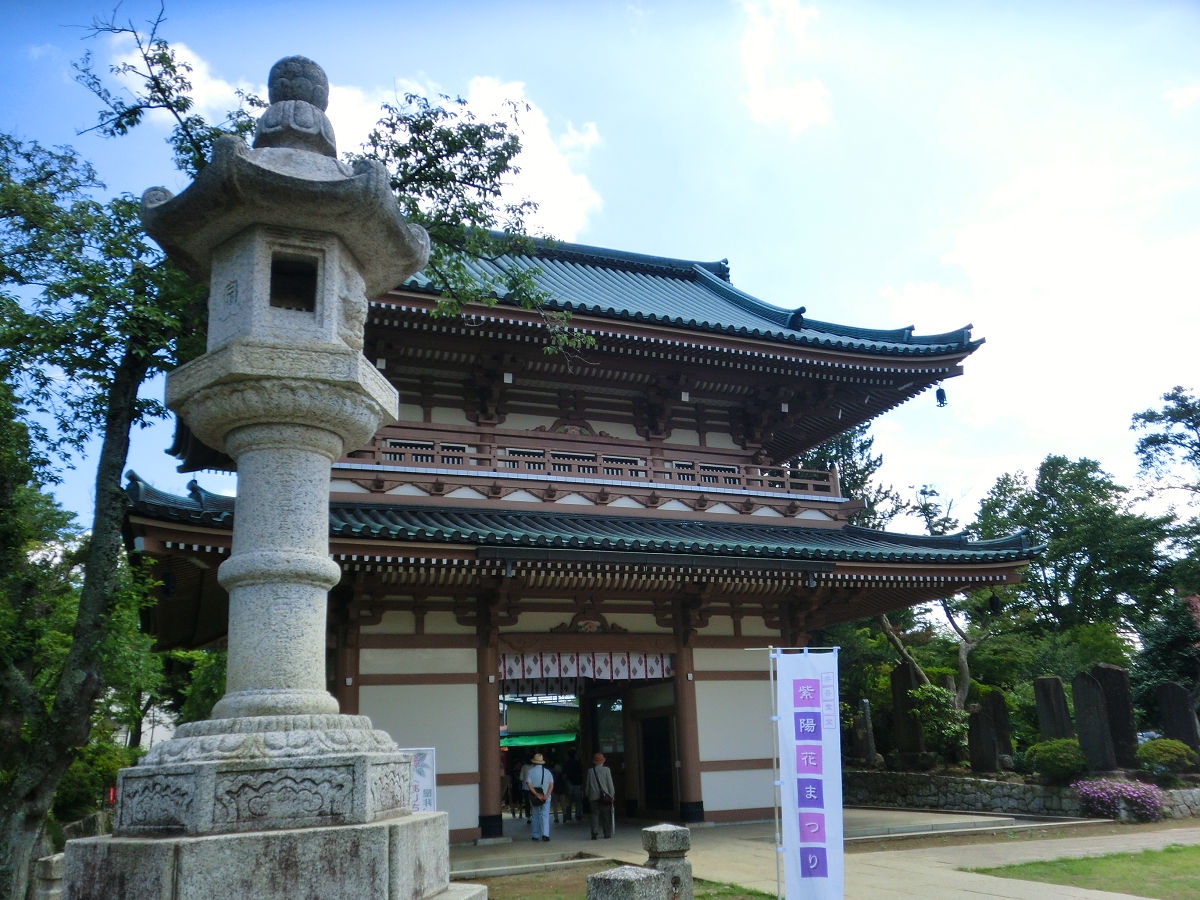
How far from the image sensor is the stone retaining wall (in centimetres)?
1446

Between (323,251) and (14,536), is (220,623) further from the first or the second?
(323,251)

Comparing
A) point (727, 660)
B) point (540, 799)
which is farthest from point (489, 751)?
point (727, 660)

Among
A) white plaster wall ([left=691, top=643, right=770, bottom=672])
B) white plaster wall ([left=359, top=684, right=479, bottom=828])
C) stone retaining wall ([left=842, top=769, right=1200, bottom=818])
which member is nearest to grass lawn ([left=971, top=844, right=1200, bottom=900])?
stone retaining wall ([left=842, top=769, right=1200, bottom=818])

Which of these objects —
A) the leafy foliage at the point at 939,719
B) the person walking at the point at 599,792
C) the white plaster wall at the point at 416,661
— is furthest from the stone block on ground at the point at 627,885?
the leafy foliage at the point at 939,719

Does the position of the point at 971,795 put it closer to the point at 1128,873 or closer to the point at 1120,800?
the point at 1120,800

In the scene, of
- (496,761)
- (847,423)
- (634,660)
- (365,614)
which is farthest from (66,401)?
(847,423)

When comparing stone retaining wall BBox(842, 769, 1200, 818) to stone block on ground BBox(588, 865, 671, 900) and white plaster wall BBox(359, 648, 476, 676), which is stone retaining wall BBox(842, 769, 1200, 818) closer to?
white plaster wall BBox(359, 648, 476, 676)

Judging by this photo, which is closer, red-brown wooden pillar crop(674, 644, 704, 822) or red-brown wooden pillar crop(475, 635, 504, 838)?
red-brown wooden pillar crop(475, 635, 504, 838)

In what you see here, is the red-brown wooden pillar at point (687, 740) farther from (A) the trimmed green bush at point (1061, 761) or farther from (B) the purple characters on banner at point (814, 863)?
(A) the trimmed green bush at point (1061, 761)

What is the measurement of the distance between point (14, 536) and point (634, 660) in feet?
26.4

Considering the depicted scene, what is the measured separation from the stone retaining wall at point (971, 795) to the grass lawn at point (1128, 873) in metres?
3.90

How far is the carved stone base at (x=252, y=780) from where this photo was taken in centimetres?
401

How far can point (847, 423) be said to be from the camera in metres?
16.1

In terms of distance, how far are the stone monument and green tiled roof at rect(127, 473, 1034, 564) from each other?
4.28 m
